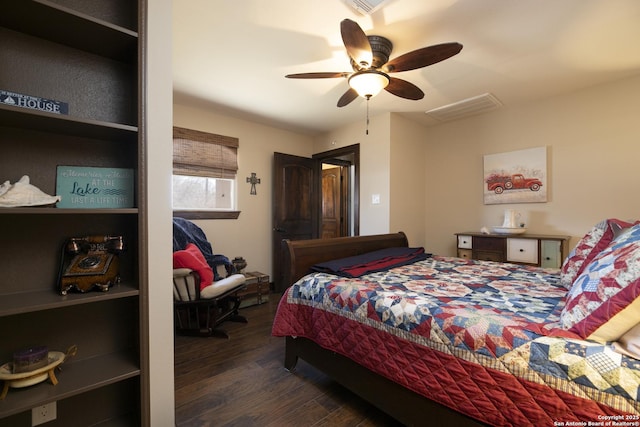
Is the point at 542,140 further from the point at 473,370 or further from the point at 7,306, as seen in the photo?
the point at 7,306

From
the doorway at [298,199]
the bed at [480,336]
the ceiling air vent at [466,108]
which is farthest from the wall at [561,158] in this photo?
the bed at [480,336]

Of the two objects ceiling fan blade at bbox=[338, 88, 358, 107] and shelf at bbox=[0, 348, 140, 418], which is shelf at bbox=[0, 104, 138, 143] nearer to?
shelf at bbox=[0, 348, 140, 418]

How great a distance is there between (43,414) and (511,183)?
4.36 m

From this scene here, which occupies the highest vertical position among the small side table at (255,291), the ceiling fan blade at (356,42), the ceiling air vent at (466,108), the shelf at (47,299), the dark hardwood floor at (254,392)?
the ceiling air vent at (466,108)

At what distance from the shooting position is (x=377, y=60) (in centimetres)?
215

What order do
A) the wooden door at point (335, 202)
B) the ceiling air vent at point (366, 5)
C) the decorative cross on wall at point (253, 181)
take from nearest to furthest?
the ceiling air vent at point (366, 5)
the decorative cross on wall at point (253, 181)
the wooden door at point (335, 202)

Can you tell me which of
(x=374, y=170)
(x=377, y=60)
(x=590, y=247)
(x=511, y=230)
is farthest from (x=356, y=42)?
(x=511, y=230)

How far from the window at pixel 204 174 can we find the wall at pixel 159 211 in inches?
88.9

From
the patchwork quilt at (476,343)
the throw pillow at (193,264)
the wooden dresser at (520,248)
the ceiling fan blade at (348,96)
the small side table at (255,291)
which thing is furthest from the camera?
the small side table at (255,291)

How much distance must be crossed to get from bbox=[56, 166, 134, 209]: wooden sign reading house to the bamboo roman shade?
87.2 inches

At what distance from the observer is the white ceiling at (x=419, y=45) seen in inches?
71.3

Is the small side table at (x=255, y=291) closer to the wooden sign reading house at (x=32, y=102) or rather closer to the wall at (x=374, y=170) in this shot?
the wall at (x=374, y=170)

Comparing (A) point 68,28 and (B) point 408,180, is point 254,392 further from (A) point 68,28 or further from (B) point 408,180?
(B) point 408,180

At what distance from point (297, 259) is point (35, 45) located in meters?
1.68
